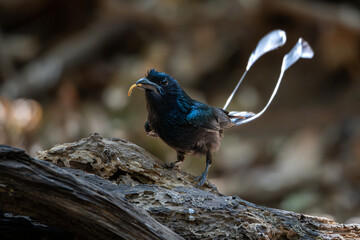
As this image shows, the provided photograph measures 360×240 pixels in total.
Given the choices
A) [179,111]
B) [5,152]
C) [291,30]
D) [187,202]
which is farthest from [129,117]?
[5,152]

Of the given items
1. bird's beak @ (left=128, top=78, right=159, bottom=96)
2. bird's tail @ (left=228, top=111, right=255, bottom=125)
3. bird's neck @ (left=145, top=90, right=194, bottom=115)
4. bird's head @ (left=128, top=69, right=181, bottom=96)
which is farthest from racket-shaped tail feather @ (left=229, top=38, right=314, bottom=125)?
bird's beak @ (left=128, top=78, right=159, bottom=96)

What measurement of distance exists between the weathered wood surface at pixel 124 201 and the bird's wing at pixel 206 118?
21.1 inches

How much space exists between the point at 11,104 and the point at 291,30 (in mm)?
6494

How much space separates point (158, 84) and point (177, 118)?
0.34 m

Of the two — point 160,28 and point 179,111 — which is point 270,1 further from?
point 179,111

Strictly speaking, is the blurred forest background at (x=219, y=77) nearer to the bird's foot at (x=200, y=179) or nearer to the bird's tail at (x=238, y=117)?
the bird's tail at (x=238, y=117)

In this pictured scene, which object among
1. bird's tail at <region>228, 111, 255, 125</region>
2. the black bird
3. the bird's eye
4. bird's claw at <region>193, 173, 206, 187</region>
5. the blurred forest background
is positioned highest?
the blurred forest background

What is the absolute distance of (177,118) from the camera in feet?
12.7

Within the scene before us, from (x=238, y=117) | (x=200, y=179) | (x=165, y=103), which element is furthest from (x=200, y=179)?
(x=238, y=117)

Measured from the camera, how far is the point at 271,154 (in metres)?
10.8

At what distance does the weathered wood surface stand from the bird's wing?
54 cm

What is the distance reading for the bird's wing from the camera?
3.93 meters

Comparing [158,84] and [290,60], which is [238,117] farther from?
[158,84]

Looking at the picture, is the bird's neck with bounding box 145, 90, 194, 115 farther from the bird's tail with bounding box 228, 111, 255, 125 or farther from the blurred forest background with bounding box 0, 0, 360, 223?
the blurred forest background with bounding box 0, 0, 360, 223
